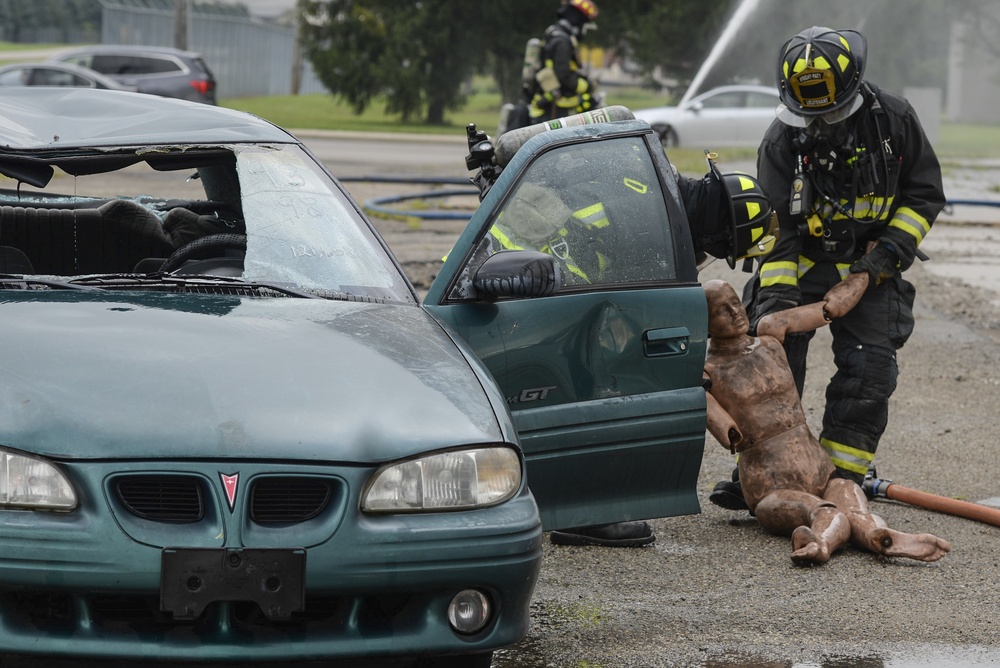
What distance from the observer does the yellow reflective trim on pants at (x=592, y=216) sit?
420 cm

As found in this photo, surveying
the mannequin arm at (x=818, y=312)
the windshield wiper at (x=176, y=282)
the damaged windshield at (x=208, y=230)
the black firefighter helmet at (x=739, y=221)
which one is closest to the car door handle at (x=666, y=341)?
the black firefighter helmet at (x=739, y=221)

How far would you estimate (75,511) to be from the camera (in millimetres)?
2732

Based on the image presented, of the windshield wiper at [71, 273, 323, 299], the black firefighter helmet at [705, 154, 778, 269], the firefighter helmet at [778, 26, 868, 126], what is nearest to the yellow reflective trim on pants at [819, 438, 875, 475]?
the black firefighter helmet at [705, 154, 778, 269]

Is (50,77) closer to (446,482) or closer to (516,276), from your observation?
(516,276)

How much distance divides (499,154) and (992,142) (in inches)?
1389

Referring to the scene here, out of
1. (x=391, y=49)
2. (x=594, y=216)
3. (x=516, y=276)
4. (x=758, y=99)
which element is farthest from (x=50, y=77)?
(x=516, y=276)

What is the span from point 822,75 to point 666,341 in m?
1.52

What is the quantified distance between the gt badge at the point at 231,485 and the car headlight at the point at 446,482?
263 mm

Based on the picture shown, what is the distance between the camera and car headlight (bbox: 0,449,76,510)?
8.98 feet

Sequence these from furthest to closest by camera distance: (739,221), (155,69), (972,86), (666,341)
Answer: (972,86), (155,69), (739,221), (666,341)

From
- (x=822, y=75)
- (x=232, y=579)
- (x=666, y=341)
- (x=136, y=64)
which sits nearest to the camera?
(x=232, y=579)

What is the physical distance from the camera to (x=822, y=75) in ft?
16.5

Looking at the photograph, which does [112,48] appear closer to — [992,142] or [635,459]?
[992,142]

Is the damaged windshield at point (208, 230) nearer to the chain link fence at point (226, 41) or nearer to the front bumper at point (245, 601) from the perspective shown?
the front bumper at point (245, 601)
